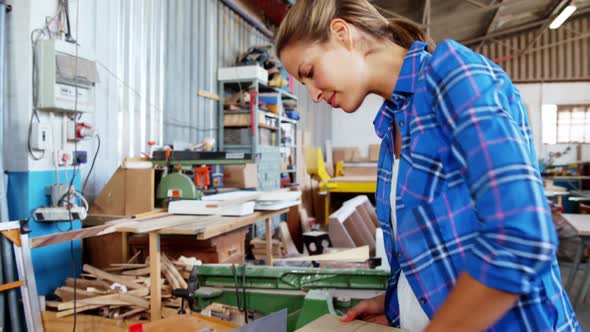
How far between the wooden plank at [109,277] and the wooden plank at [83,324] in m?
0.21

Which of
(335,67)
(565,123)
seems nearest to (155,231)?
→ (335,67)

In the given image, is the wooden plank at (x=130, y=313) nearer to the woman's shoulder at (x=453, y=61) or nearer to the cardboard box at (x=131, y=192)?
the cardboard box at (x=131, y=192)

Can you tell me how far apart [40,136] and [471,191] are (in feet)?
7.32

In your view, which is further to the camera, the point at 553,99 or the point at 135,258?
the point at 553,99

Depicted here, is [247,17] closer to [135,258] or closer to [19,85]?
[19,85]

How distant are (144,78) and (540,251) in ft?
11.0

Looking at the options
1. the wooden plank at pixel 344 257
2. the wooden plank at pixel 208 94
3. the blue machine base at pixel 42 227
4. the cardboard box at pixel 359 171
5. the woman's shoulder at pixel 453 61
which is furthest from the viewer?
the cardboard box at pixel 359 171

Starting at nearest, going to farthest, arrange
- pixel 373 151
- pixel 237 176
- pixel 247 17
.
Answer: pixel 237 176, pixel 247 17, pixel 373 151

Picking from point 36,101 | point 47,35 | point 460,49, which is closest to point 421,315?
point 460,49

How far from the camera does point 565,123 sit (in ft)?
31.7

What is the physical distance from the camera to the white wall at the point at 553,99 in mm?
9555

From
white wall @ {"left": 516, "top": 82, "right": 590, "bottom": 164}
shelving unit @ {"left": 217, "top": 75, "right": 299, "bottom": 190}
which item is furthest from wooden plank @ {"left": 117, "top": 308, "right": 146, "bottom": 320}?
white wall @ {"left": 516, "top": 82, "right": 590, "bottom": 164}

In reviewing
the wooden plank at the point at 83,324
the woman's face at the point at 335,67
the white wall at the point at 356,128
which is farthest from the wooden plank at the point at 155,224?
the white wall at the point at 356,128

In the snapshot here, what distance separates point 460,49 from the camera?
0.64m
